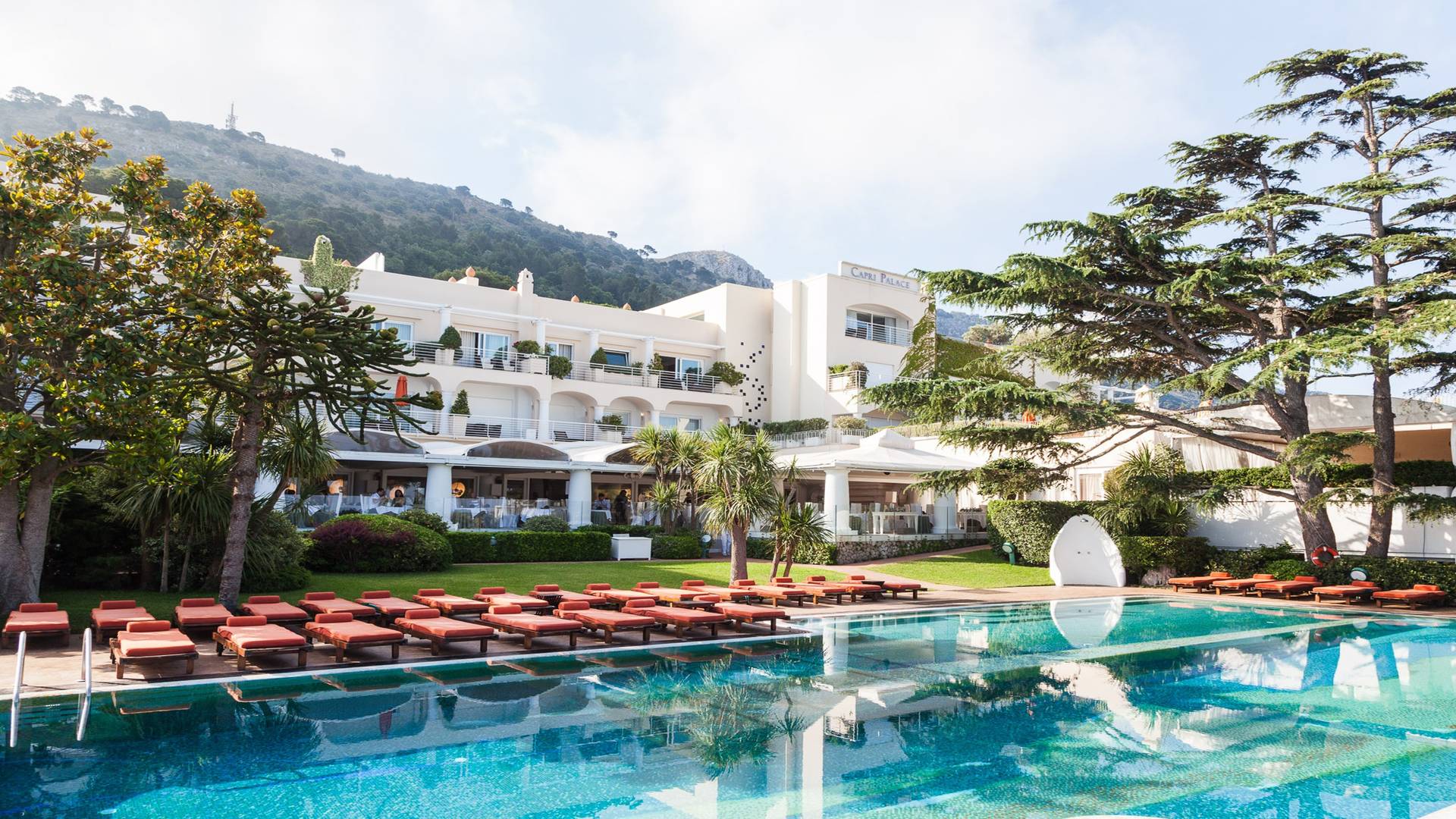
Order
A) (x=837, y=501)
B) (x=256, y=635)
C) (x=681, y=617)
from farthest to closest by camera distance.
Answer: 1. (x=837, y=501)
2. (x=681, y=617)
3. (x=256, y=635)

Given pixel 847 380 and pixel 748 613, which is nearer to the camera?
pixel 748 613

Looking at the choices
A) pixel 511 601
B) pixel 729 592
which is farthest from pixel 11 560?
pixel 729 592

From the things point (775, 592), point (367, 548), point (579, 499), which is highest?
point (579, 499)

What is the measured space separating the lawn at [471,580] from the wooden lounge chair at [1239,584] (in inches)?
360

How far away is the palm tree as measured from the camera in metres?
19.4

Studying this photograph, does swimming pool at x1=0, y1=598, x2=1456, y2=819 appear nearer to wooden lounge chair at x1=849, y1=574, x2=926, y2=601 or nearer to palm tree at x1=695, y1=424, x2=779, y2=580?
palm tree at x1=695, y1=424, x2=779, y2=580

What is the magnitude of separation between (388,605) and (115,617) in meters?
3.46

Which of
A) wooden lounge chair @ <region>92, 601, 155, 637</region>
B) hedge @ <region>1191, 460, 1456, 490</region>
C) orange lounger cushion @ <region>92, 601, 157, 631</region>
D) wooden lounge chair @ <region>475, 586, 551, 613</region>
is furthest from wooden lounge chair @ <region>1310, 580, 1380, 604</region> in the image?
orange lounger cushion @ <region>92, 601, 157, 631</region>

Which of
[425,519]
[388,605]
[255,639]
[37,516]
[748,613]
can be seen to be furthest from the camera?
[425,519]

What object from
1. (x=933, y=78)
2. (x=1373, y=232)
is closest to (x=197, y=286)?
(x=933, y=78)

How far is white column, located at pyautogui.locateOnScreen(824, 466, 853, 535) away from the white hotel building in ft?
0.17

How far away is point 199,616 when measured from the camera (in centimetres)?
1206

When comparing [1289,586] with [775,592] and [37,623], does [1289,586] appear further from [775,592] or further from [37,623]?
[37,623]

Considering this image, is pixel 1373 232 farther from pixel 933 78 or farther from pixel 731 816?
pixel 731 816
